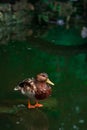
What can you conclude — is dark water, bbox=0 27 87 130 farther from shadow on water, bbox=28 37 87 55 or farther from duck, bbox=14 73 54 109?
duck, bbox=14 73 54 109

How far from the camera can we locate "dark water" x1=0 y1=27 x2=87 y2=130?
6.60 metres

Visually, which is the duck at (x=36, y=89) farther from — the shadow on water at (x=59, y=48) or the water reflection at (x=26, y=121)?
the shadow on water at (x=59, y=48)

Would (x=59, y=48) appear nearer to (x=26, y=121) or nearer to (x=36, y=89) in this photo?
(x=36, y=89)

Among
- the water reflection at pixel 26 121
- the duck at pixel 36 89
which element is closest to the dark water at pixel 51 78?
the water reflection at pixel 26 121

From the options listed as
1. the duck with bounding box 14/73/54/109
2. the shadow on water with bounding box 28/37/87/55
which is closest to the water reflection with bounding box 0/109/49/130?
the duck with bounding box 14/73/54/109

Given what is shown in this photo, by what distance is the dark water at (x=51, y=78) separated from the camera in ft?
21.7

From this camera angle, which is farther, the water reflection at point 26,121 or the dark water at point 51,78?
the dark water at point 51,78

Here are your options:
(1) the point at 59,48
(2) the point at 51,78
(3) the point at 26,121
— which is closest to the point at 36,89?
(3) the point at 26,121

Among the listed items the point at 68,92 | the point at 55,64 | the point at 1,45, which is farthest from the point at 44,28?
the point at 68,92

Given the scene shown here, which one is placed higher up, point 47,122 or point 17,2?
point 47,122

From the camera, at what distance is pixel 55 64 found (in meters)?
9.81

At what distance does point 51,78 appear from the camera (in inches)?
338

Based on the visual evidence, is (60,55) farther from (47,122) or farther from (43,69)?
(47,122)

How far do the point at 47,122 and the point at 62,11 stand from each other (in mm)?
9119
